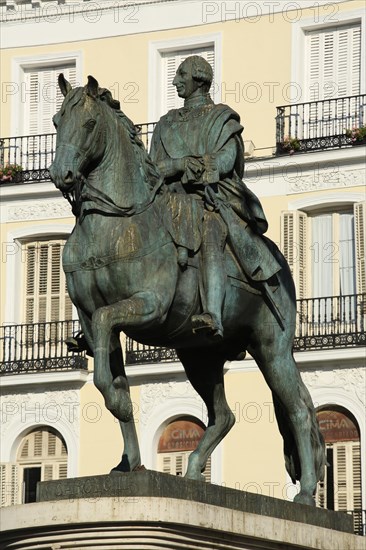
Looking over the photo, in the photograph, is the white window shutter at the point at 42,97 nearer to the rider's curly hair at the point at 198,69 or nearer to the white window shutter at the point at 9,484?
the white window shutter at the point at 9,484

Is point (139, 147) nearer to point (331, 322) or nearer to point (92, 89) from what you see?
point (92, 89)

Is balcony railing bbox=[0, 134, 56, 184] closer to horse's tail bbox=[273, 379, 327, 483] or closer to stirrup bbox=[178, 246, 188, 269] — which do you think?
horse's tail bbox=[273, 379, 327, 483]

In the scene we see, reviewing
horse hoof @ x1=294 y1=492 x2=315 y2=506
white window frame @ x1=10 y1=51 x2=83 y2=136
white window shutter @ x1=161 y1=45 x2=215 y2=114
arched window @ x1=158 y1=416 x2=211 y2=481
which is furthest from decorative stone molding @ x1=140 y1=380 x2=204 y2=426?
horse hoof @ x1=294 y1=492 x2=315 y2=506

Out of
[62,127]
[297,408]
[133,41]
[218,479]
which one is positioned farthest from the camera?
[133,41]

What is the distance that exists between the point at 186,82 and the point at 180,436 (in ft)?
68.7

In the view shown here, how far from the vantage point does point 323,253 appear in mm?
37062

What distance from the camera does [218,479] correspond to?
3669 centimetres

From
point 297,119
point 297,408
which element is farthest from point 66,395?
point 297,408

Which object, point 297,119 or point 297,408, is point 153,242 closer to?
point 297,408

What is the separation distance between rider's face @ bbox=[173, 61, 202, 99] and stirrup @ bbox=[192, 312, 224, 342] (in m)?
2.08

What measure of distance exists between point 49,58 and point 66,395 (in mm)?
6319

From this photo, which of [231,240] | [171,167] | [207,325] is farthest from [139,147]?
[207,325]

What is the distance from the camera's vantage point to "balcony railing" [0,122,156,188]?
3912 cm

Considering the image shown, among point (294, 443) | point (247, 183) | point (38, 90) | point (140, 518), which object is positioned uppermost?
point (38, 90)
